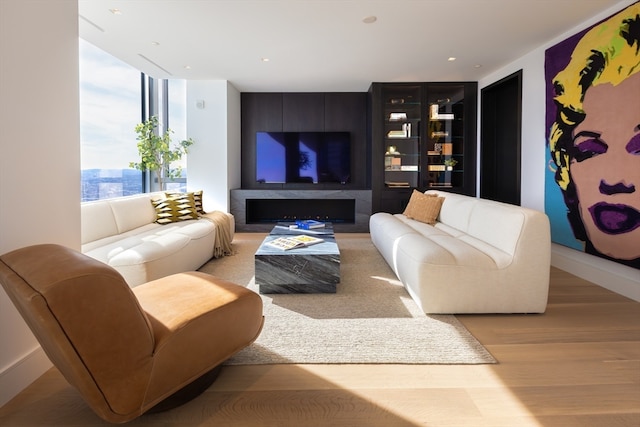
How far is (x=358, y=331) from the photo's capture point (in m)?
2.23

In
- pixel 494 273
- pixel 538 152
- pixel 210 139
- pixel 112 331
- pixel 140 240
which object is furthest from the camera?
pixel 210 139

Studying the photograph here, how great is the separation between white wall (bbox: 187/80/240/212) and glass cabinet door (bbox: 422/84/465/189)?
3191 mm

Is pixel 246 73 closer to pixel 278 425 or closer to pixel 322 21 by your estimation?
pixel 322 21

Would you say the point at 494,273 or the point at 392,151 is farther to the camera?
the point at 392,151

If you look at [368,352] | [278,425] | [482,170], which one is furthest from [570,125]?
[278,425]

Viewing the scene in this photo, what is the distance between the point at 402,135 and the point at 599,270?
11.2ft

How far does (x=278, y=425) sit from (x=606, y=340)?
6.47ft

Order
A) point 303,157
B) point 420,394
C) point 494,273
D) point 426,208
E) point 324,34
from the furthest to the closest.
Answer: point 303,157 → point 426,208 → point 324,34 → point 494,273 → point 420,394

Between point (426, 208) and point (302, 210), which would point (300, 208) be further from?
point (426, 208)

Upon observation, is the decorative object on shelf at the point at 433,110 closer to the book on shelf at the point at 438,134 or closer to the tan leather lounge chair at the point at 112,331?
the book on shelf at the point at 438,134

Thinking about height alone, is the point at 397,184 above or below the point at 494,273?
above

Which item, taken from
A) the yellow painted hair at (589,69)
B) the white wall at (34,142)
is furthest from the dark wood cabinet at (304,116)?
the white wall at (34,142)

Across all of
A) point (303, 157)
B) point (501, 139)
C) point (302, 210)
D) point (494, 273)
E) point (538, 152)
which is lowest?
point (494, 273)

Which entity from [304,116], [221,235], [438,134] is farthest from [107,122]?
[438,134]
